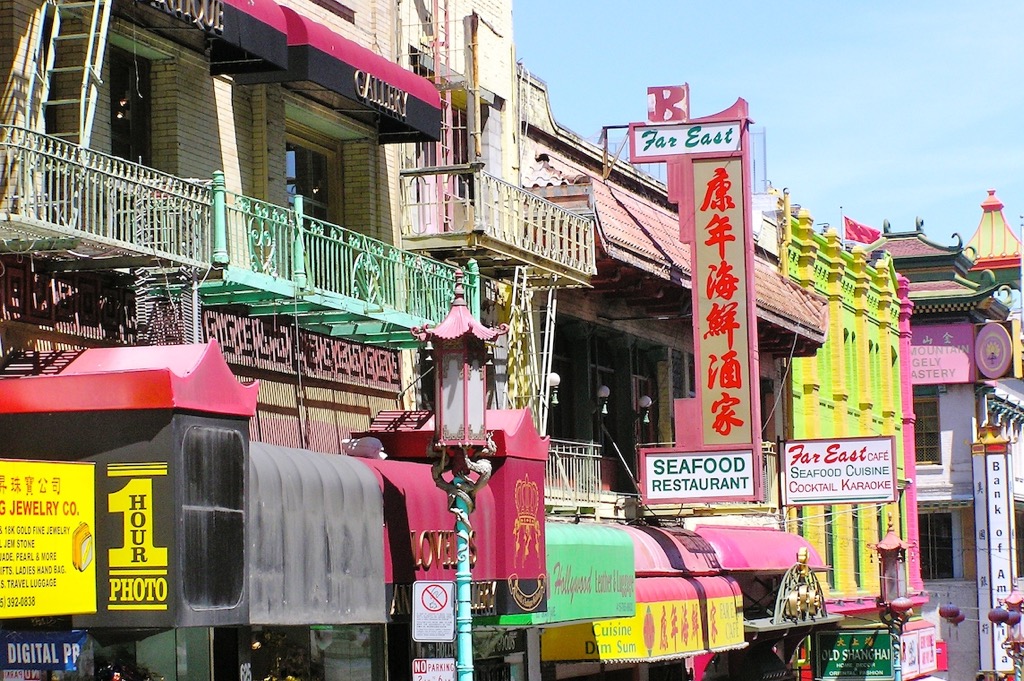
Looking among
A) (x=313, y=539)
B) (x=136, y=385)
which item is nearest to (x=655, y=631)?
(x=313, y=539)

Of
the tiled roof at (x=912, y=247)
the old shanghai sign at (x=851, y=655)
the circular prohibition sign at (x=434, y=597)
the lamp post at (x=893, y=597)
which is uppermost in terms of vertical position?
the tiled roof at (x=912, y=247)

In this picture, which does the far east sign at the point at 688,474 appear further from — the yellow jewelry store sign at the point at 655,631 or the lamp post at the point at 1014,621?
the lamp post at the point at 1014,621

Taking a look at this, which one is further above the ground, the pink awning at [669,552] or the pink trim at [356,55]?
the pink trim at [356,55]

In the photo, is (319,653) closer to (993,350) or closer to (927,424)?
(927,424)

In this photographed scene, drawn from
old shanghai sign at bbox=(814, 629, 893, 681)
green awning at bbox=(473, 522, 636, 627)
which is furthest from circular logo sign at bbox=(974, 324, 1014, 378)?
green awning at bbox=(473, 522, 636, 627)

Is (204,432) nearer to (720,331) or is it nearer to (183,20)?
(183,20)

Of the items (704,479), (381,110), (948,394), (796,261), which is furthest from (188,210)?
(948,394)

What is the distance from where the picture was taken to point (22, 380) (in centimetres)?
1536

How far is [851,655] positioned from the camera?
43.6m

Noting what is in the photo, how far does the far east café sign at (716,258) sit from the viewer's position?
1179 inches

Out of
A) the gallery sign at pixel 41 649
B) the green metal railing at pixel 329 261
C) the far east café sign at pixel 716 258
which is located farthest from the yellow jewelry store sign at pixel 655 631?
the gallery sign at pixel 41 649

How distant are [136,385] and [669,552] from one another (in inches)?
585

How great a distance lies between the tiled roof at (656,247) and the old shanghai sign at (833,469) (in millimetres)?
2530

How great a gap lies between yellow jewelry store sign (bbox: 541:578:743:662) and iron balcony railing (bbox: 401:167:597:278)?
4793 mm
